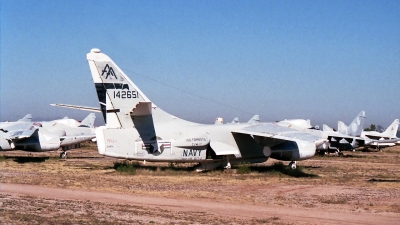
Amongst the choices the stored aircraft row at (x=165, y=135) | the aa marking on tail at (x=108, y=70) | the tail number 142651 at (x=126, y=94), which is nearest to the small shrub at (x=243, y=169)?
the stored aircraft row at (x=165, y=135)

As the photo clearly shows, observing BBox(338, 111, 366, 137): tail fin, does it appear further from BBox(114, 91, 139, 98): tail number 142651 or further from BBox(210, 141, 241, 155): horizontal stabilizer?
BBox(114, 91, 139, 98): tail number 142651

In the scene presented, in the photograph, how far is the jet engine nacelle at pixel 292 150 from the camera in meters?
28.1

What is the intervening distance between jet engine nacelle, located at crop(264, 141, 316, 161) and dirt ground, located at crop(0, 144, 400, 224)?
32.8 inches

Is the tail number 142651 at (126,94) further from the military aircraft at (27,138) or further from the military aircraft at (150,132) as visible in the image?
the military aircraft at (27,138)

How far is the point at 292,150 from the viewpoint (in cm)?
2812

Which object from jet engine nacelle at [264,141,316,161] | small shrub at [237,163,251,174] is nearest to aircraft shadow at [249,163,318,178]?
jet engine nacelle at [264,141,316,161]

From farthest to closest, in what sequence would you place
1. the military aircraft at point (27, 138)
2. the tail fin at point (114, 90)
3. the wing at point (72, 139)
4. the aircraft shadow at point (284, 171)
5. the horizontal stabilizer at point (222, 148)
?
the wing at point (72, 139), the military aircraft at point (27, 138), the aircraft shadow at point (284, 171), the horizontal stabilizer at point (222, 148), the tail fin at point (114, 90)

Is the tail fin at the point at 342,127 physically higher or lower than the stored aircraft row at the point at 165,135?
higher

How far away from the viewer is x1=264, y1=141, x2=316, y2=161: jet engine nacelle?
28141mm

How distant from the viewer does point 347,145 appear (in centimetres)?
4906

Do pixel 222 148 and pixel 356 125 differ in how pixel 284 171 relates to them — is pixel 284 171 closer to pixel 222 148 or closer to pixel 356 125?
pixel 222 148

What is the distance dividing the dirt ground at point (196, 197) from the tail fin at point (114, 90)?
2.85m

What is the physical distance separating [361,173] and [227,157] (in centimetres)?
805

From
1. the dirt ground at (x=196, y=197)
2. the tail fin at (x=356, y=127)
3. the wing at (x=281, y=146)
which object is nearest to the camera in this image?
the dirt ground at (x=196, y=197)
